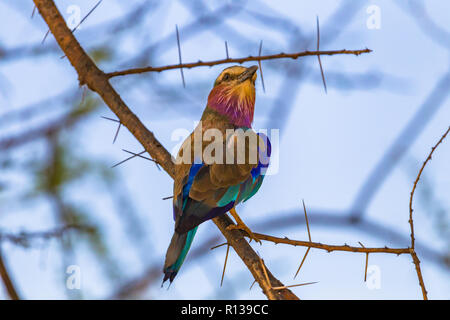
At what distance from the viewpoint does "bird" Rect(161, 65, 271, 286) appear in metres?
2.99

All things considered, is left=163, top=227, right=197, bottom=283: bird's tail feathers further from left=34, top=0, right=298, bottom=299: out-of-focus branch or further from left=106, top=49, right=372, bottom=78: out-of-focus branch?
left=106, top=49, right=372, bottom=78: out-of-focus branch

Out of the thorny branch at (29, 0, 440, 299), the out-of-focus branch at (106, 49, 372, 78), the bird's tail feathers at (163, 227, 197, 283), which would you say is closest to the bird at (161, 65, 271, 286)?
the bird's tail feathers at (163, 227, 197, 283)

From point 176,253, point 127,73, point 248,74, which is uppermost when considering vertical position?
point 248,74

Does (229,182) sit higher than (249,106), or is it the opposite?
(249,106)

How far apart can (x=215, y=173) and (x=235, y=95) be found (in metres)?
0.92

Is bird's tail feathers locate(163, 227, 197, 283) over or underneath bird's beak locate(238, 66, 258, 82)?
underneath

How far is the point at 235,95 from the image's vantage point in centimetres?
397

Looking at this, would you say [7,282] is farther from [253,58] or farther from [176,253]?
[253,58]

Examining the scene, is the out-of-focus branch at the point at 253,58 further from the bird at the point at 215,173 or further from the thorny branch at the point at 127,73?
the bird at the point at 215,173

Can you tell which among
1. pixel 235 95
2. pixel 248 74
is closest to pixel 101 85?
pixel 235 95
